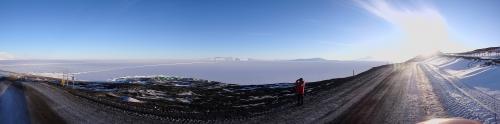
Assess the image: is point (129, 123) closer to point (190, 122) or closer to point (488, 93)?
point (190, 122)

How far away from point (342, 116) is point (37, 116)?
1374 cm

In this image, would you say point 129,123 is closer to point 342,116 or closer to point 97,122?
point 97,122

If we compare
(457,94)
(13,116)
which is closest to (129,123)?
(13,116)

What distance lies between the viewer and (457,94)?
22266 mm

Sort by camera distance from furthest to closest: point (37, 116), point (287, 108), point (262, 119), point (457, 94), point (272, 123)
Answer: point (457, 94) → point (287, 108) → point (37, 116) → point (262, 119) → point (272, 123)

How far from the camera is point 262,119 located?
53.6 ft

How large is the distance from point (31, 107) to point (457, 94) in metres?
24.1

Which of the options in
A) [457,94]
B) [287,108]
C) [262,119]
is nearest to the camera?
[262,119]

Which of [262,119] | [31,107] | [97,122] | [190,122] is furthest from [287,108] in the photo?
[31,107]

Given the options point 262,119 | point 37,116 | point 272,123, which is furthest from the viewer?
point 37,116

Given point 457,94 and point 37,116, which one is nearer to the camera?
point 37,116

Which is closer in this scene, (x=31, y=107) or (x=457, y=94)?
(x=31, y=107)

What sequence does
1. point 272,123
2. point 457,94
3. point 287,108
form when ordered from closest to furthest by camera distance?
point 272,123
point 287,108
point 457,94

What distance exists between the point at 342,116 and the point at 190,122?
6.51 m
